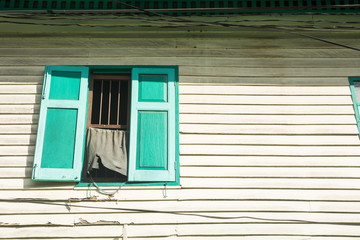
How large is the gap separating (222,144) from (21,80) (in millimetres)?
3051

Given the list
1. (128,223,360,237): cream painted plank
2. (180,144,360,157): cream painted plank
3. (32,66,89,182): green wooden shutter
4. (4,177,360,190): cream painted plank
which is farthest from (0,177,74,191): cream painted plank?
(180,144,360,157): cream painted plank

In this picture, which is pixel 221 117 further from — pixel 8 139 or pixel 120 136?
pixel 8 139

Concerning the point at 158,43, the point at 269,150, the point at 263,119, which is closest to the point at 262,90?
the point at 263,119

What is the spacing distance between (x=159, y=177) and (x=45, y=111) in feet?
5.96

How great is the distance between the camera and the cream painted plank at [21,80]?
4.47m

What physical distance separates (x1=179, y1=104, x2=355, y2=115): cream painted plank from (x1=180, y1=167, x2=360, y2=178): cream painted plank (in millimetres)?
806

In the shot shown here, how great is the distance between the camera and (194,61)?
465 cm

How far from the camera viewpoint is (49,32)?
476cm

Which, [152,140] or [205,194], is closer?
[205,194]

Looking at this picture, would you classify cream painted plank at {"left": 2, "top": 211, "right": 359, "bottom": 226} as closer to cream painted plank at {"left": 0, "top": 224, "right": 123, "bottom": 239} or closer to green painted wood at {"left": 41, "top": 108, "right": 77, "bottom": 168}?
cream painted plank at {"left": 0, "top": 224, "right": 123, "bottom": 239}

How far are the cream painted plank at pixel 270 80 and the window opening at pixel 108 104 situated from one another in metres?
0.91

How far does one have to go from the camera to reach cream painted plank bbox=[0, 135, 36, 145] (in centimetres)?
415

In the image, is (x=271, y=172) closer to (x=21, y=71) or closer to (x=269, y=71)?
(x=269, y=71)

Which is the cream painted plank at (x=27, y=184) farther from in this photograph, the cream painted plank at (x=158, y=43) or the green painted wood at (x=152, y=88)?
the cream painted plank at (x=158, y=43)
